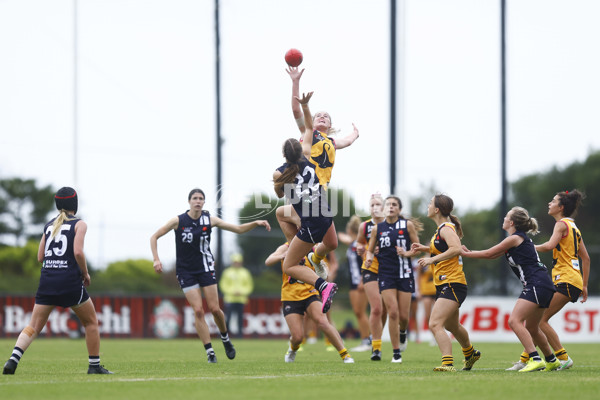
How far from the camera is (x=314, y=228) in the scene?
10062 mm

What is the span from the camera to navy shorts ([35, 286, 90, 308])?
30.4 ft

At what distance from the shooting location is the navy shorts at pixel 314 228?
396 inches

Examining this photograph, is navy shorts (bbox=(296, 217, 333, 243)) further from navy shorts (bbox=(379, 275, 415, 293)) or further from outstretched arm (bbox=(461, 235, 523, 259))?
navy shorts (bbox=(379, 275, 415, 293))

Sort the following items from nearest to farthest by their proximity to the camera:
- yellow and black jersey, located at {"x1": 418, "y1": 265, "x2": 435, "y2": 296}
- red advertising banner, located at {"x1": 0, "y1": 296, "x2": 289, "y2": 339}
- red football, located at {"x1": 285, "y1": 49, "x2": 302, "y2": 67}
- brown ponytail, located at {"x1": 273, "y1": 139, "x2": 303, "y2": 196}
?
brown ponytail, located at {"x1": 273, "y1": 139, "x2": 303, "y2": 196} < red football, located at {"x1": 285, "y1": 49, "x2": 302, "y2": 67} < yellow and black jersey, located at {"x1": 418, "y1": 265, "x2": 435, "y2": 296} < red advertising banner, located at {"x1": 0, "y1": 296, "x2": 289, "y2": 339}

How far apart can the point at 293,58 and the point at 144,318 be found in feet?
51.5

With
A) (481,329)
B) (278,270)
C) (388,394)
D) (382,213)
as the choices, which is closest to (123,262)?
(278,270)

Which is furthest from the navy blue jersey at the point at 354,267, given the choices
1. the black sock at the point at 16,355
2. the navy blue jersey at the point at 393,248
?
the black sock at the point at 16,355

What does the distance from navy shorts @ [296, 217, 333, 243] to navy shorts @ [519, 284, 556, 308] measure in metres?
2.36

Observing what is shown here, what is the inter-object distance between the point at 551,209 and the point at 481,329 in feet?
39.0

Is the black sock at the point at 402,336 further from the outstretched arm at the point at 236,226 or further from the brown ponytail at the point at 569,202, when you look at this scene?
the brown ponytail at the point at 569,202

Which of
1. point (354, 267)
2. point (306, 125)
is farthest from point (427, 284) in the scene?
point (306, 125)

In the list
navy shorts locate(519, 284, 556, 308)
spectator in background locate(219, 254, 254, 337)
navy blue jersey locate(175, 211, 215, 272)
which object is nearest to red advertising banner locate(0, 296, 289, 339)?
spectator in background locate(219, 254, 254, 337)

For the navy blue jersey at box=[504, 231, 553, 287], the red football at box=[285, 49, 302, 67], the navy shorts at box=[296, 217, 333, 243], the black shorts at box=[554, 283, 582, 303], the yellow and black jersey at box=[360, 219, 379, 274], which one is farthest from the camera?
the yellow and black jersey at box=[360, 219, 379, 274]

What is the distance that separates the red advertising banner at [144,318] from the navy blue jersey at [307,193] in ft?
47.5
